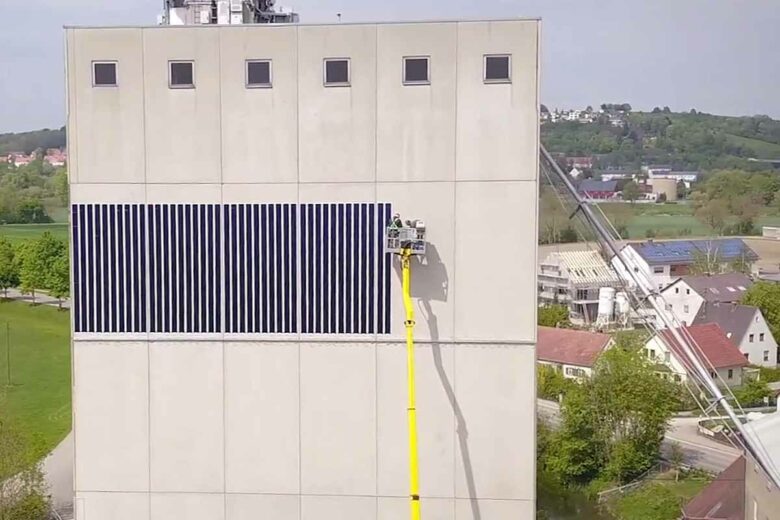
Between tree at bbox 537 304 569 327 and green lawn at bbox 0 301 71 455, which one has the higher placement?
tree at bbox 537 304 569 327

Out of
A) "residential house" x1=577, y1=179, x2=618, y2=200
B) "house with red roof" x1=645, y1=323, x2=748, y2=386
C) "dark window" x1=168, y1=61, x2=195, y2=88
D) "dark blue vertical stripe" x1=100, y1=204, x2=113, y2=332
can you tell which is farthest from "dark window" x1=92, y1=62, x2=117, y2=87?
"residential house" x1=577, y1=179, x2=618, y2=200

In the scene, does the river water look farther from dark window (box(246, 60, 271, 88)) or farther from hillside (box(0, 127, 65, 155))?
hillside (box(0, 127, 65, 155))

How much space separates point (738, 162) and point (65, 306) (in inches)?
3266

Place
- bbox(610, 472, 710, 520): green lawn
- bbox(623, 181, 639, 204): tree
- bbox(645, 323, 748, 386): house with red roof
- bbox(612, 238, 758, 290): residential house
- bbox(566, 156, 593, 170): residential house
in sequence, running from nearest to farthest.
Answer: bbox(610, 472, 710, 520): green lawn
bbox(645, 323, 748, 386): house with red roof
bbox(612, 238, 758, 290): residential house
bbox(623, 181, 639, 204): tree
bbox(566, 156, 593, 170): residential house

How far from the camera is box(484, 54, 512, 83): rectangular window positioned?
39.4 feet

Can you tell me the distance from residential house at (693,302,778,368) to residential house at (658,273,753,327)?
A: 11.2 feet

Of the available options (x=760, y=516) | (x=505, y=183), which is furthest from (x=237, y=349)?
(x=760, y=516)

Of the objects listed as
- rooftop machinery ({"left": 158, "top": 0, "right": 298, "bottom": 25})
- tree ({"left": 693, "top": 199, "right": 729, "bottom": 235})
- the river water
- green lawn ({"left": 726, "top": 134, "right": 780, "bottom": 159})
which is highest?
green lawn ({"left": 726, "top": 134, "right": 780, "bottom": 159})

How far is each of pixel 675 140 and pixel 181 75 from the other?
113366 mm

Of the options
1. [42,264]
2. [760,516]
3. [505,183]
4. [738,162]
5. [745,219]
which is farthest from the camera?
[738,162]

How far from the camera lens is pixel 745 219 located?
7844 cm

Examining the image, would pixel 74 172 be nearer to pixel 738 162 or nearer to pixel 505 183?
pixel 505 183

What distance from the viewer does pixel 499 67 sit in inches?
473

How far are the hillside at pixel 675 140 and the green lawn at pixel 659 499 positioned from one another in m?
79.3
